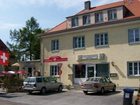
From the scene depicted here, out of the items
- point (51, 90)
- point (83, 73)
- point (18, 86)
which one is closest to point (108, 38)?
point (83, 73)

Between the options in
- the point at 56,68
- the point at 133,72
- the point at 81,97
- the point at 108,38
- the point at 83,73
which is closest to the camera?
the point at 81,97

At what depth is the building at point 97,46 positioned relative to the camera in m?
32.6

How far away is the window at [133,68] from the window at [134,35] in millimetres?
2055

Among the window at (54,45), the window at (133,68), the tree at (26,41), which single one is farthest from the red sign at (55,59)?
the tree at (26,41)

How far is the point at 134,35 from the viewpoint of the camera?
1278 inches

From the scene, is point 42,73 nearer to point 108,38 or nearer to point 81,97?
point 108,38

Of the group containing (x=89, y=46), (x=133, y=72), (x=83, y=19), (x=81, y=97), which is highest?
(x=83, y=19)

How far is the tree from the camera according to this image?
73750 millimetres

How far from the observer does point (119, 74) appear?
33.1 meters

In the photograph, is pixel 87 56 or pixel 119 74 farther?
pixel 87 56

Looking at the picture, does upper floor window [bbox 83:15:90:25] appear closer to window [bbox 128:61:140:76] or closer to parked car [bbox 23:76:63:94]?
window [bbox 128:61:140:76]

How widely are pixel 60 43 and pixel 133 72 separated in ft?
33.0

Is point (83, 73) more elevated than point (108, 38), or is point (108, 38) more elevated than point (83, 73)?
point (108, 38)

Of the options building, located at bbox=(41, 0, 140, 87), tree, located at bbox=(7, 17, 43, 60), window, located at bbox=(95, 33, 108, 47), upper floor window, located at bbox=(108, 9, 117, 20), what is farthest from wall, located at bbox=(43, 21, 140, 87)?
tree, located at bbox=(7, 17, 43, 60)
